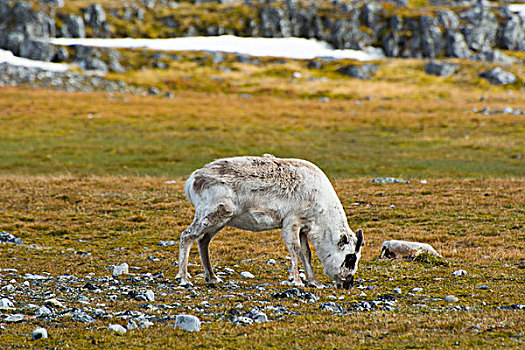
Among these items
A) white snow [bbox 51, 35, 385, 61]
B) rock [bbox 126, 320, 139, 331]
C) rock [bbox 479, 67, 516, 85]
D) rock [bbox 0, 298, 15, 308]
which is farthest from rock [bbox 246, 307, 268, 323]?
white snow [bbox 51, 35, 385, 61]

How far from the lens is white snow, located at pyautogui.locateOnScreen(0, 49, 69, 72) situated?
138 m

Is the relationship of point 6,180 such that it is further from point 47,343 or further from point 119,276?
point 47,343

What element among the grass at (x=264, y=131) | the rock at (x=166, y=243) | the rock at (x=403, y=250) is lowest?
the grass at (x=264, y=131)

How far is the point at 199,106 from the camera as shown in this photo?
85.6m

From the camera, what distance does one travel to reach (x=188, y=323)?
29.5 ft

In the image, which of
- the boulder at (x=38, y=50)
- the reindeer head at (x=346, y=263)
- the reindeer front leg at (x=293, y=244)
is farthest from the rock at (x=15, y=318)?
the boulder at (x=38, y=50)

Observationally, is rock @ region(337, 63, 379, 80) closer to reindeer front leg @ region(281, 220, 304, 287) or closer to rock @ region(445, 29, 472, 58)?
rock @ region(445, 29, 472, 58)

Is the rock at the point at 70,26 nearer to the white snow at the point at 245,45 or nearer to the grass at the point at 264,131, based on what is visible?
the white snow at the point at 245,45

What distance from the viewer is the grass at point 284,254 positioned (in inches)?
337

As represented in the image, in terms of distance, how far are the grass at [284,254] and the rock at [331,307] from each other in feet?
0.96

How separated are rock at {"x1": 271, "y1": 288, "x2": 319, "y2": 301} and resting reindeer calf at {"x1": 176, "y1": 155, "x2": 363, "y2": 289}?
4.48ft

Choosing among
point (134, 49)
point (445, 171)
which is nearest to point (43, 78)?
point (134, 49)

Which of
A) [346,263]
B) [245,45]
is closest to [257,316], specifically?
[346,263]

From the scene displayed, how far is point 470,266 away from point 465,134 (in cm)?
5041
